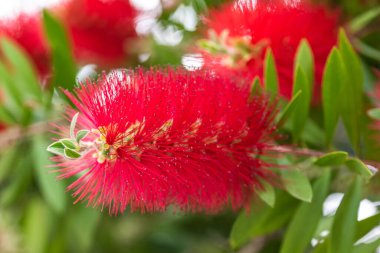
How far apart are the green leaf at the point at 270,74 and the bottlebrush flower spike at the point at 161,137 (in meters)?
0.05

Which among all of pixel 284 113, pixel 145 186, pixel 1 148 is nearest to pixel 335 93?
pixel 284 113

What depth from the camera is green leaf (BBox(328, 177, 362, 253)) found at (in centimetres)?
78

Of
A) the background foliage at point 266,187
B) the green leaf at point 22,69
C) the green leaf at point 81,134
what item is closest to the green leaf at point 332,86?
the background foliage at point 266,187

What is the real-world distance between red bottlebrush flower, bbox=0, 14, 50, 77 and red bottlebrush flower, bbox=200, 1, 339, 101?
1.74ft

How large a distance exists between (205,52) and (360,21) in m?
0.30

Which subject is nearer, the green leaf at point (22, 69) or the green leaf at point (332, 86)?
the green leaf at point (332, 86)

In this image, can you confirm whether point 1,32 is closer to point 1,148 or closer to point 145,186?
point 1,148

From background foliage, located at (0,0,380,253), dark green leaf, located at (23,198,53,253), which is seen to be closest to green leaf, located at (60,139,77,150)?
background foliage, located at (0,0,380,253)

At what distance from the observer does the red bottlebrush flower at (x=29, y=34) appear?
129cm

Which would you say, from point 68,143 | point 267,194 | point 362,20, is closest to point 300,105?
point 267,194

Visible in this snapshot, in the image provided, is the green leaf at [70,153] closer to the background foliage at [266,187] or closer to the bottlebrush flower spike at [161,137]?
the bottlebrush flower spike at [161,137]

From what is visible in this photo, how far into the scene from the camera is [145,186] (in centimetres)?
72

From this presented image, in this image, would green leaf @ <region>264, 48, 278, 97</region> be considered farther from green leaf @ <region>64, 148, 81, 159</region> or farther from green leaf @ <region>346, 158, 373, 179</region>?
green leaf @ <region>64, 148, 81, 159</region>

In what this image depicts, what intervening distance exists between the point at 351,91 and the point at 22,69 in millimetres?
720
